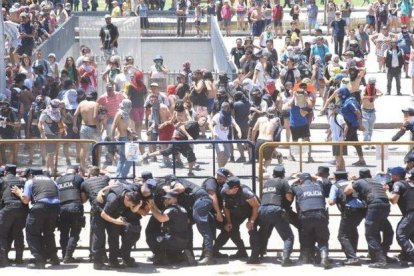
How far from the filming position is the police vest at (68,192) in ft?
64.6

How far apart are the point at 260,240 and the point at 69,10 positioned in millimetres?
25582

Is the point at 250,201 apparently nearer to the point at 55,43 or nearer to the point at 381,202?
the point at 381,202

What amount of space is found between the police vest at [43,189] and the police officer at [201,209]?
1.64 meters

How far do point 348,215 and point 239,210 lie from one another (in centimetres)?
154

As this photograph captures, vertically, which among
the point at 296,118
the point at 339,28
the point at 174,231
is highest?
the point at 339,28

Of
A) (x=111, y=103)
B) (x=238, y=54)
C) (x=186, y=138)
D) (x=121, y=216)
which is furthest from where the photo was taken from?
(x=238, y=54)

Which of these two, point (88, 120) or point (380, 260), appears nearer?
point (380, 260)

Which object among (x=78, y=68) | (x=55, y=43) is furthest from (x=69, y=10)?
(x=78, y=68)

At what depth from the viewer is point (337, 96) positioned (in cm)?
2673

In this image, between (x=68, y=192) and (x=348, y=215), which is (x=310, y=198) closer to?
(x=348, y=215)

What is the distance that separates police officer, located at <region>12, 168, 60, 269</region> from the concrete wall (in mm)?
22091

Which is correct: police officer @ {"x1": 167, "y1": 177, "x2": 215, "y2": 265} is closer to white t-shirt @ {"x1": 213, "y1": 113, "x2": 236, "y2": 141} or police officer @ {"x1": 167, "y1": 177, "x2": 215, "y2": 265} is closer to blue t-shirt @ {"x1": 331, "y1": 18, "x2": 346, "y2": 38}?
white t-shirt @ {"x1": 213, "y1": 113, "x2": 236, "y2": 141}

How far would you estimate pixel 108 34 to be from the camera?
34.4 m

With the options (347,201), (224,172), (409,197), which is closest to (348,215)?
(347,201)
